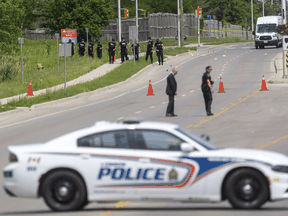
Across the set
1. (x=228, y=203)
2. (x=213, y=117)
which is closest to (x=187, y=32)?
(x=213, y=117)

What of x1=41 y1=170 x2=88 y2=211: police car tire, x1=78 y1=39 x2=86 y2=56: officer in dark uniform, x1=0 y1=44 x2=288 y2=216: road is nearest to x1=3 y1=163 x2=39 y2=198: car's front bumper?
x1=41 y1=170 x2=88 y2=211: police car tire

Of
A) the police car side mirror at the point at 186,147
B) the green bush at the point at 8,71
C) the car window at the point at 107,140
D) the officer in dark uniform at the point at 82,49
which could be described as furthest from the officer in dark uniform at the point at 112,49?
the police car side mirror at the point at 186,147

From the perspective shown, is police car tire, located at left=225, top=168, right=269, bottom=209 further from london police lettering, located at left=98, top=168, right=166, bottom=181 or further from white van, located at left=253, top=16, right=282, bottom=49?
white van, located at left=253, top=16, right=282, bottom=49

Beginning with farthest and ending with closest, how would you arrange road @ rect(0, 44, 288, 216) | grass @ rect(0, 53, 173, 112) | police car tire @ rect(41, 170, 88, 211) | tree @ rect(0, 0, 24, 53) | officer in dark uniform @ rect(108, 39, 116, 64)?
tree @ rect(0, 0, 24, 53), officer in dark uniform @ rect(108, 39, 116, 64), grass @ rect(0, 53, 173, 112), road @ rect(0, 44, 288, 216), police car tire @ rect(41, 170, 88, 211)

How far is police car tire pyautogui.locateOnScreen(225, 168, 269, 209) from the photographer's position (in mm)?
8055

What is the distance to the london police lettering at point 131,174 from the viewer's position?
8.18m

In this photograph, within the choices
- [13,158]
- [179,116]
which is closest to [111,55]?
[179,116]

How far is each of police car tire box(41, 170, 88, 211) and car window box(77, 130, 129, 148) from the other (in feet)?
1.67

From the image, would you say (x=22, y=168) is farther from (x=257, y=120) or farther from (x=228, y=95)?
(x=228, y=95)

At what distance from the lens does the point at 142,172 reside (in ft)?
26.8

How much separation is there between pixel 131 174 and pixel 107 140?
2.02ft

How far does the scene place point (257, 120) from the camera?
2022 centimetres

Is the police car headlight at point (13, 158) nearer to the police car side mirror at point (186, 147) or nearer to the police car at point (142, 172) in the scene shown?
the police car at point (142, 172)

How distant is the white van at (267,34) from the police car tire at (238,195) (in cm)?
5187
